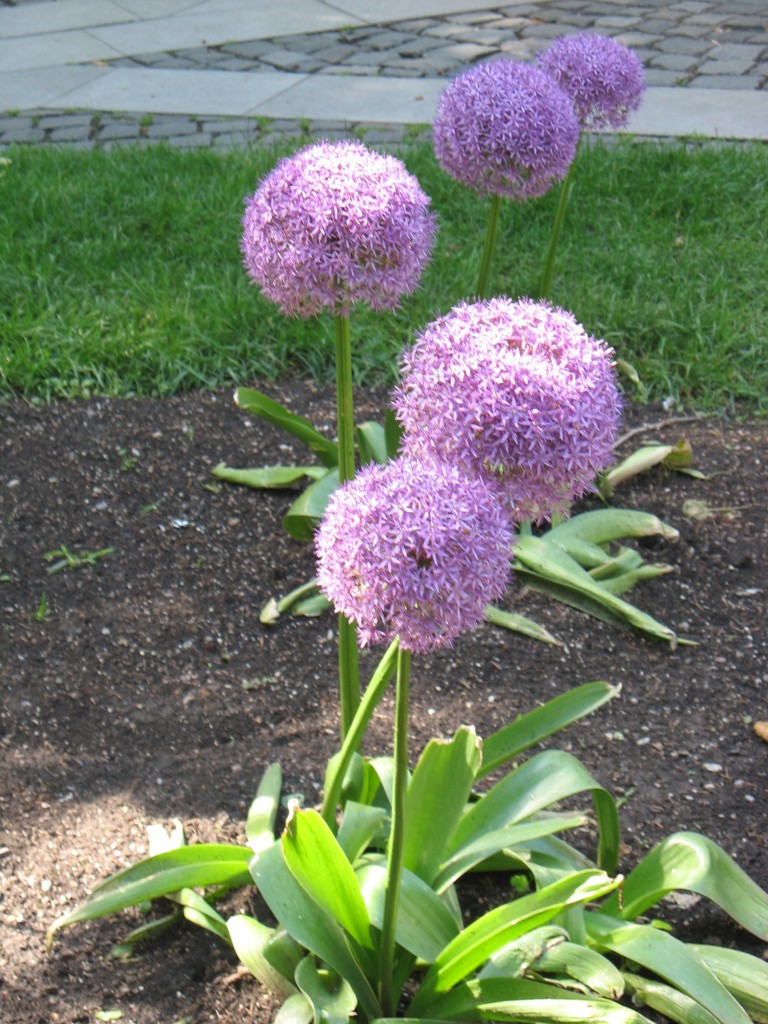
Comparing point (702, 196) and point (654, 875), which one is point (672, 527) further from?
point (702, 196)

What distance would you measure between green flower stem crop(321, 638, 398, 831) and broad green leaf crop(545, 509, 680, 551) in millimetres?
1532

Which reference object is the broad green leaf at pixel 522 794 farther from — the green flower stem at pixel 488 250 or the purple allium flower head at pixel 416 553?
the green flower stem at pixel 488 250

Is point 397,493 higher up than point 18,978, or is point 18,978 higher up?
point 397,493

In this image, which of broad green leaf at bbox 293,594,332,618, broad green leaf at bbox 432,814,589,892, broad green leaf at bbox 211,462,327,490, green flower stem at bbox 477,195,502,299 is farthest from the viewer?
broad green leaf at bbox 211,462,327,490

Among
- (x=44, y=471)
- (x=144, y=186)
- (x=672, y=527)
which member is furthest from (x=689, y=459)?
(x=144, y=186)

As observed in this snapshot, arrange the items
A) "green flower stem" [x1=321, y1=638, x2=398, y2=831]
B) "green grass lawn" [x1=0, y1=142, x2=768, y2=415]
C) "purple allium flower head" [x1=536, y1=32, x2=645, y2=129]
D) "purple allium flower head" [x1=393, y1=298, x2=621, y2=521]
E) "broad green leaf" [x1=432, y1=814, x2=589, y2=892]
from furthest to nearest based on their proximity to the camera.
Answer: "green grass lawn" [x1=0, y1=142, x2=768, y2=415]
"purple allium flower head" [x1=536, y1=32, x2=645, y2=129]
"broad green leaf" [x1=432, y1=814, x2=589, y2=892]
"green flower stem" [x1=321, y1=638, x2=398, y2=831]
"purple allium flower head" [x1=393, y1=298, x2=621, y2=521]

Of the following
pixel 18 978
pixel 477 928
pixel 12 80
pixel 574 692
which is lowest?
pixel 18 978

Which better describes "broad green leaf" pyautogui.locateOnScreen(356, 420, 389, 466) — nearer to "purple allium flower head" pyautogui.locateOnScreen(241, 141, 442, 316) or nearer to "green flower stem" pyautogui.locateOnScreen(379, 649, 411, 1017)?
"purple allium flower head" pyautogui.locateOnScreen(241, 141, 442, 316)

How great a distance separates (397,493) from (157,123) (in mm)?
6152

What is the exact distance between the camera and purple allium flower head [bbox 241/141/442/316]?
82.6 inches

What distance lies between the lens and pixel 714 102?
7.27 m

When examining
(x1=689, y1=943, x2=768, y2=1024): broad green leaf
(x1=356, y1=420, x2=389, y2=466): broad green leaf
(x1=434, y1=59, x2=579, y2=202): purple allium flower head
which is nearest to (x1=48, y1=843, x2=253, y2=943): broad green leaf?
(x1=689, y1=943, x2=768, y2=1024): broad green leaf

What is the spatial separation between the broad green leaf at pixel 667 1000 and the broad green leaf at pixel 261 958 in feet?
2.12

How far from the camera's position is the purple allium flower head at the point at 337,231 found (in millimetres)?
2098
